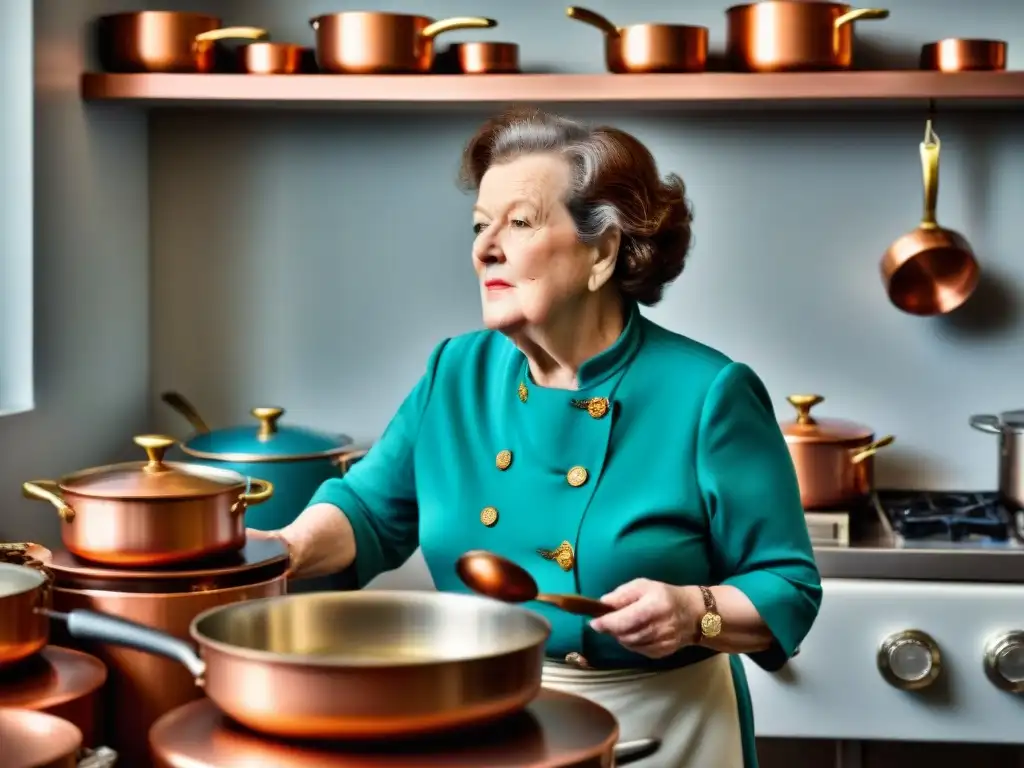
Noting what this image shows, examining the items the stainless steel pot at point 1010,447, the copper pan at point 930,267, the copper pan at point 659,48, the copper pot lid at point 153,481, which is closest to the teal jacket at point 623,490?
the copper pot lid at point 153,481

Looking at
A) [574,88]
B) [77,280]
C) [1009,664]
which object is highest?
[574,88]

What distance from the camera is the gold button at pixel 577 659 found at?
1.61 meters

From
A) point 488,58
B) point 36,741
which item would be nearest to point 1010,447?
point 488,58

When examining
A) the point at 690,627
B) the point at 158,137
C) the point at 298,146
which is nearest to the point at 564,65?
the point at 298,146

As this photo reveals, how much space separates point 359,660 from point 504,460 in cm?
74

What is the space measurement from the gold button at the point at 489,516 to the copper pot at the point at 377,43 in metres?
1.13

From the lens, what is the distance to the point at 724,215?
283 centimetres

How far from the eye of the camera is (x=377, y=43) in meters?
2.56

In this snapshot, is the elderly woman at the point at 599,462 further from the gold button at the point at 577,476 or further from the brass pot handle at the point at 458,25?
the brass pot handle at the point at 458,25

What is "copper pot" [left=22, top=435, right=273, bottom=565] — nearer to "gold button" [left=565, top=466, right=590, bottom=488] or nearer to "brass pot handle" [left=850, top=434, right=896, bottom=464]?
"gold button" [left=565, top=466, right=590, bottom=488]

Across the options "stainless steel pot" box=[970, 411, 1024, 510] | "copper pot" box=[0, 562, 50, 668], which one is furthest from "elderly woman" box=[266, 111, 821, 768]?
"stainless steel pot" box=[970, 411, 1024, 510]

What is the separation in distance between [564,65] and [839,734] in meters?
1.30

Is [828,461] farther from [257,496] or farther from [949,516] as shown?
[257,496]

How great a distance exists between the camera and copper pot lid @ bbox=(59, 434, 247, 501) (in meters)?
1.32
